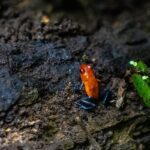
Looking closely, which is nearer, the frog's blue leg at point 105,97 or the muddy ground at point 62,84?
the muddy ground at point 62,84

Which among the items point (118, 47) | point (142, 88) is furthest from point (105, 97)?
point (118, 47)

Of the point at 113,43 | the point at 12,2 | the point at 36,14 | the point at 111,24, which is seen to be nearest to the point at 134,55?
the point at 113,43

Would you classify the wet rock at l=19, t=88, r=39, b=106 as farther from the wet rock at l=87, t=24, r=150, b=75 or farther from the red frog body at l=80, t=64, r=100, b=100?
the wet rock at l=87, t=24, r=150, b=75

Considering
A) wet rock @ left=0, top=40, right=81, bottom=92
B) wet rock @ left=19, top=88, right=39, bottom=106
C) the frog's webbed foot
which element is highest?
wet rock @ left=0, top=40, right=81, bottom=92

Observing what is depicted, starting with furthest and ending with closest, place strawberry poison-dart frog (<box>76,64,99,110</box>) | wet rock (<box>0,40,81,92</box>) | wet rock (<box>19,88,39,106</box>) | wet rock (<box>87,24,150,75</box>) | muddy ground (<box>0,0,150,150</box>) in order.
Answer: wet rock (<box>87,24,150,75</box>), wet rock (<box>0,40,81,92</box>), strawberry poison-dart frog (<box>76,64,99,110</box>), wet rock (<box>19,88,39,106</box>), muddy ground (<box>0,0,150,150</box>)

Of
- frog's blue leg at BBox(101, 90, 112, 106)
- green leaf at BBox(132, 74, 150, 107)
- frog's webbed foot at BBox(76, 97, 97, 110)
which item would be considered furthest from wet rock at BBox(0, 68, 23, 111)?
green leaf at BBox(132, 74, 150, 107)

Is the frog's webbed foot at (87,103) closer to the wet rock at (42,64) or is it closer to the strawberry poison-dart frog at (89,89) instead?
the strawberry poison-dart frog at (89,89)

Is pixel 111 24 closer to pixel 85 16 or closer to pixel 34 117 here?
pixel 85 16

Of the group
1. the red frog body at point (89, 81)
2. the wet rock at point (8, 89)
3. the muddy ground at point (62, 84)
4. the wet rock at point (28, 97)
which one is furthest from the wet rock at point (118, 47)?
the wet rock at point (8, 89)
